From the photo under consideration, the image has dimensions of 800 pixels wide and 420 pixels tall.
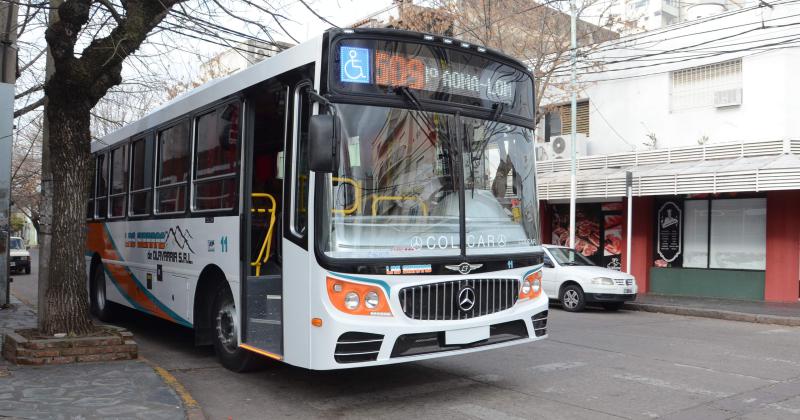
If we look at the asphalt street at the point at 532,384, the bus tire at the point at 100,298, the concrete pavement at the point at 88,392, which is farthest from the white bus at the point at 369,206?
the bus tire at the point at 100,298

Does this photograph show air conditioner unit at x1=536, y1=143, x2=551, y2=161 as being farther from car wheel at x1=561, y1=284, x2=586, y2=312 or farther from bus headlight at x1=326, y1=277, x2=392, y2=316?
bus headlight at x1=326, y1=277, x2=392, y2=316

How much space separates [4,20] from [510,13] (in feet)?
42.7

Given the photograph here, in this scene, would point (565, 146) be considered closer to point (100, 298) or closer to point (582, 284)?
point (582, 284)

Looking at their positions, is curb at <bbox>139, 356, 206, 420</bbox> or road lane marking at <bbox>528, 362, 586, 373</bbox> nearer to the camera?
curb at <bbox>139, 356, 206, 420</bbox>

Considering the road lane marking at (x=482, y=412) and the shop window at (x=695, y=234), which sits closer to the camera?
the road lane marking at (x=482, y=412)

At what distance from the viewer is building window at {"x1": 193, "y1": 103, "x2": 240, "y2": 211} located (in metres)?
7.71

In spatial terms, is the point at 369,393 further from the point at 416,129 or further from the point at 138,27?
the point at 138,27

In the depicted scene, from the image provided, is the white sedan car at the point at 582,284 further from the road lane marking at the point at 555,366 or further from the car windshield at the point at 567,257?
the road lane marking at the point at 555,366

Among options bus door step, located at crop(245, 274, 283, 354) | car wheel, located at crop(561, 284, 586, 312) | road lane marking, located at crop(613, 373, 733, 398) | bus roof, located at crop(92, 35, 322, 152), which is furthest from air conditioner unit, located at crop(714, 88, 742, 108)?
bus door step, located at crop(245, 274, 283, 354)

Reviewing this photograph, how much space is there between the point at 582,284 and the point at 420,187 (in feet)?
33.4

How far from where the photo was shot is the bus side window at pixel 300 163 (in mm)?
6232

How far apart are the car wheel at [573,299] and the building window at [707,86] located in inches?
273

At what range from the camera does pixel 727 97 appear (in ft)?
60.6

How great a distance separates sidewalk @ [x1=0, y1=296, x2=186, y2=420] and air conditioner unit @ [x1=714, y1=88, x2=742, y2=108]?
53.2 feet
